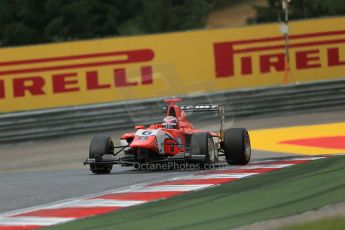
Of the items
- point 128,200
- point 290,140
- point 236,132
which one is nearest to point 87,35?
point 290,140

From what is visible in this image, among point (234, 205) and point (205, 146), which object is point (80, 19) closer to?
point (205, 146)

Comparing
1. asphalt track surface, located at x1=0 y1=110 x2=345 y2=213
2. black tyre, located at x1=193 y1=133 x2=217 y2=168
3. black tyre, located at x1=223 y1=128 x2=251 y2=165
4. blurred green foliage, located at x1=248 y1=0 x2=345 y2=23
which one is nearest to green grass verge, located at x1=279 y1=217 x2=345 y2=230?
asphalt track surface, located at x1=0 y1=110 x2=345 y2=213

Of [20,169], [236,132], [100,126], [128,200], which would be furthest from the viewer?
[100,126]

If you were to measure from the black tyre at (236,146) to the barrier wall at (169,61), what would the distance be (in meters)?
9.69

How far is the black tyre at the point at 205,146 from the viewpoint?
12.7m

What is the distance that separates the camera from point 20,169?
1653 cm

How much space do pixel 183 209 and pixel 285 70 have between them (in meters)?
17.4

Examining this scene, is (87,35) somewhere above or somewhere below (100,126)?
above

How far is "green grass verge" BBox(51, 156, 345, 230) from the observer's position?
7.82 metres

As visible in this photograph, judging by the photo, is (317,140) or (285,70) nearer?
(317,140)

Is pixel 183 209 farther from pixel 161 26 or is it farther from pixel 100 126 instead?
pixel 161 26

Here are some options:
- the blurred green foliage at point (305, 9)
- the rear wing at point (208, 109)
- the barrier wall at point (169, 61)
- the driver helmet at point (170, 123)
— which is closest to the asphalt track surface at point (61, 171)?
the driver helmet at point (170, 123)

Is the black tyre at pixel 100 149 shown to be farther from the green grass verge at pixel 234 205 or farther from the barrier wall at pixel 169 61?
the barrier wall at pixel 169 61

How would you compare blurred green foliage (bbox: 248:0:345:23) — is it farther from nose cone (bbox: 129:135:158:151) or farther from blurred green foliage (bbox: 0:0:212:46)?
nose cone (bbox: 129:135:158:151)
